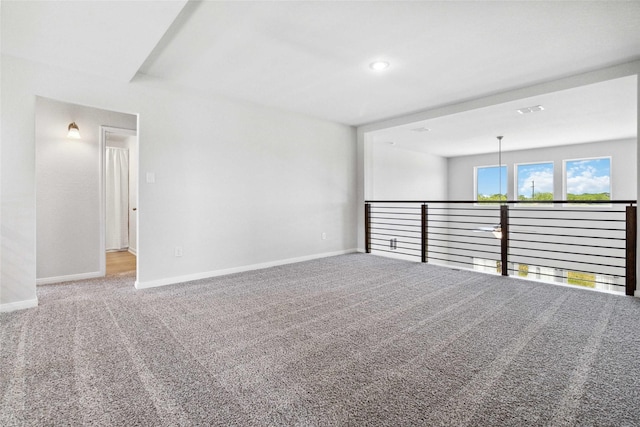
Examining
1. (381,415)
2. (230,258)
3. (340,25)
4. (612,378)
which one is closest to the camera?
(381,415)

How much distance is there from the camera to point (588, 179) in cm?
692

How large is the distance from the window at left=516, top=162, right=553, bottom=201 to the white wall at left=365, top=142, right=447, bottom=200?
1917 mm

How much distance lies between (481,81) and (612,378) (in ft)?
9.82

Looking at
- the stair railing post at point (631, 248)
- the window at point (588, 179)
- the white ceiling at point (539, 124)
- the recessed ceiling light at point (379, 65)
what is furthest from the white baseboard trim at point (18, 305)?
the window at point (588, 179)

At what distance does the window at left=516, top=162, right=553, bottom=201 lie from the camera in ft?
24.3

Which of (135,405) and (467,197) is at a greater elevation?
(467,197)

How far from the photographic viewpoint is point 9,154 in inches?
107

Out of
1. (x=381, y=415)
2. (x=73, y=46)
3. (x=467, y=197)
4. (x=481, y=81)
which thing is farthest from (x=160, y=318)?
(x=467, y=197)

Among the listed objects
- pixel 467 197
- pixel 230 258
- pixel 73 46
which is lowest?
pixel 230 258

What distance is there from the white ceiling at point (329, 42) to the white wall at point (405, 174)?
106 inches

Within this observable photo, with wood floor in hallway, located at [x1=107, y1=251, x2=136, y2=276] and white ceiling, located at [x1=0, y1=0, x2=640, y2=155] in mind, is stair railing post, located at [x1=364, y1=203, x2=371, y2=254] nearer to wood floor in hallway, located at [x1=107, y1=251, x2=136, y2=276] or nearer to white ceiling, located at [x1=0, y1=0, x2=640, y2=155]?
white ceiling, located at [x1=0, y1=0, x2=640, y2=155]

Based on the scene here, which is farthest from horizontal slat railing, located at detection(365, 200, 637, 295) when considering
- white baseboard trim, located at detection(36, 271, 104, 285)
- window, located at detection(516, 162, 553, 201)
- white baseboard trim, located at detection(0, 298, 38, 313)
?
white baseboard trim, located at detection(0, 298, 38, 313)

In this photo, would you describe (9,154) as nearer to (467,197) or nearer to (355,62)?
(355,62)

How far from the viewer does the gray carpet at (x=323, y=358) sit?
4.67ft
